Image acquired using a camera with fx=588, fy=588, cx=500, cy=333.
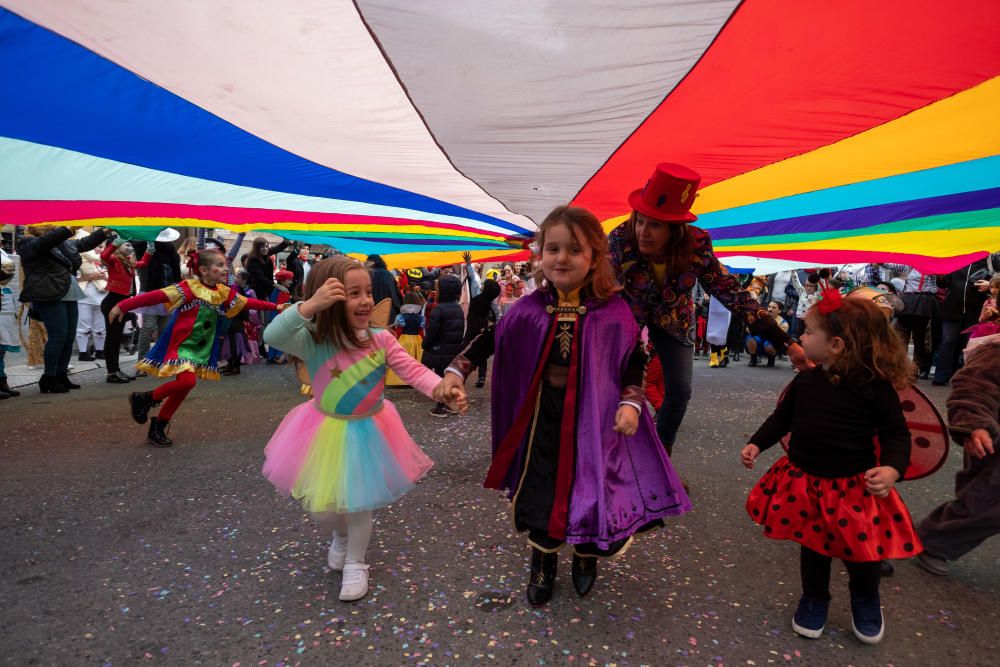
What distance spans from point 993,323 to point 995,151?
96 cm

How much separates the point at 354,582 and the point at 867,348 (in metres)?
1.91

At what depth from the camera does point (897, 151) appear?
3020 mm

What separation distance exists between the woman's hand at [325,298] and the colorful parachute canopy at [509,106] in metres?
0.88

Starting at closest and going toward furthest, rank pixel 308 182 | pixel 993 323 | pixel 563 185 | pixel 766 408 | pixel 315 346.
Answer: pixel 315 346
pixel 993 323
pixel 563 185
pixel 308 182
pixel 766 408

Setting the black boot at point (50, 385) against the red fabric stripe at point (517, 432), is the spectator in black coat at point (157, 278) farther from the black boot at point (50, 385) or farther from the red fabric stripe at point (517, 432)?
the red fabric stripe at point (517, 432)

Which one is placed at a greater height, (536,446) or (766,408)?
(536,446)

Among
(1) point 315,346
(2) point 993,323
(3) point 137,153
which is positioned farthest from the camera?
(3) point 137,153

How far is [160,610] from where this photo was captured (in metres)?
2.03

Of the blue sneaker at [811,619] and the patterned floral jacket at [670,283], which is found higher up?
the patterned floral jacket at [670,283]

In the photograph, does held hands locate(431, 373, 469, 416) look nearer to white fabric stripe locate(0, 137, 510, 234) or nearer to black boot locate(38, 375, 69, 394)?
white fabric stripe locate(0, 137, 510, 234)

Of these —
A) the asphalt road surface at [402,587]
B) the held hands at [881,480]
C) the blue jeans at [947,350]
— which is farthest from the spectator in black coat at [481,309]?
the blue jeans at [947,350]

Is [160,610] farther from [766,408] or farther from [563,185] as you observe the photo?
[766,408]

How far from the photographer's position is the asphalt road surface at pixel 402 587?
1.84 m

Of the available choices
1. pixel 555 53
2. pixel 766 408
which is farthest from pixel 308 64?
pixel 766 408
